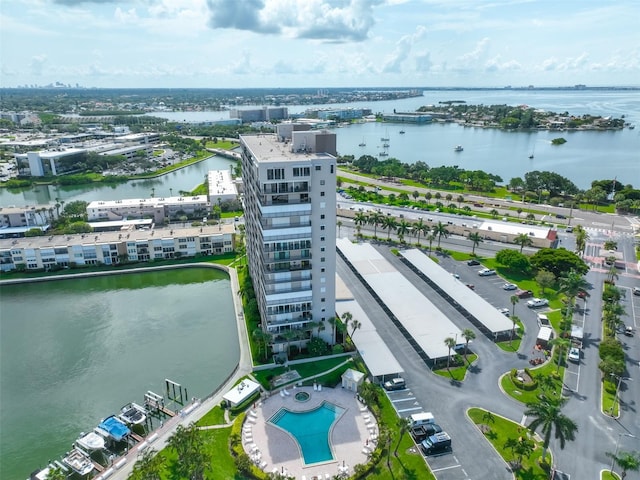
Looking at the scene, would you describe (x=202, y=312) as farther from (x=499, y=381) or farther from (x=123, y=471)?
(x=499, y=381)

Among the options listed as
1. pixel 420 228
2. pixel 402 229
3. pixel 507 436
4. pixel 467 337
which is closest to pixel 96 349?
pixel 467 337

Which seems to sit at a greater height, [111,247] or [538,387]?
[111,247]

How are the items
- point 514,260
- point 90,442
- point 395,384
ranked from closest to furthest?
point 90,442, point 395,384, point 514,260

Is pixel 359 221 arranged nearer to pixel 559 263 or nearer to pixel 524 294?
pixel 524 294

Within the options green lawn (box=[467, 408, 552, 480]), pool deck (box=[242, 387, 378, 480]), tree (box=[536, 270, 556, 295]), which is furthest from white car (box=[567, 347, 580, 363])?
pool deck (box=[242, 387, 378, 480])

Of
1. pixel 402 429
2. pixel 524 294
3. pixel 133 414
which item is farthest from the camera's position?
pixel 524 294

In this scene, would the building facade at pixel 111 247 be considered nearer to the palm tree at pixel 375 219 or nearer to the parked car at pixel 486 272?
the palm tree at pixel 375 219
